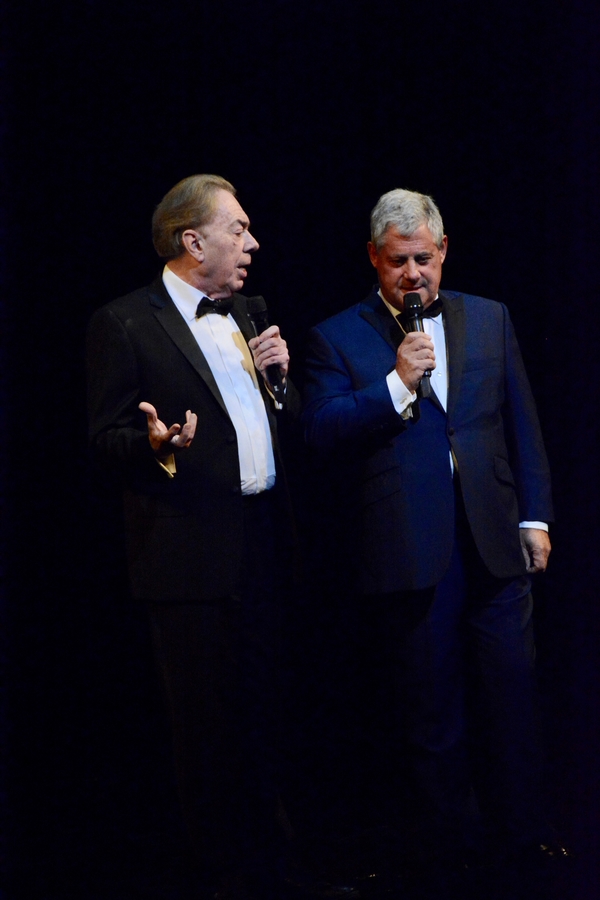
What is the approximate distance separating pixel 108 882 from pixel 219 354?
4.51 ft

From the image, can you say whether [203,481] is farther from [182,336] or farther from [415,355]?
[415,355]

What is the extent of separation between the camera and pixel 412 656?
264 centimetres

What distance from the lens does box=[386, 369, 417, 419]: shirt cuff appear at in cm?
252

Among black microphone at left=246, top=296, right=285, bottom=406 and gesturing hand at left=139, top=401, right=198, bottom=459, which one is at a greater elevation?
black microphone at left=246, top=296, right=285, bottom=406

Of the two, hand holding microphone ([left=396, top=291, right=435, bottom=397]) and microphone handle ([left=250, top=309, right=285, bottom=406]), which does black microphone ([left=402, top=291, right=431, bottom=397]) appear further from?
microphone handle ([left=250, top=309, right=285, bottom=406])

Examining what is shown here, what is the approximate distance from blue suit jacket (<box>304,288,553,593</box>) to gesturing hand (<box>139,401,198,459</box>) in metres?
0.43

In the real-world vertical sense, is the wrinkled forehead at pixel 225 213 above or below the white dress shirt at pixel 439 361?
above

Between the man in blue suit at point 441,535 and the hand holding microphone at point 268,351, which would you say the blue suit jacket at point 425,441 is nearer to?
the man in blue suit at point 441,535

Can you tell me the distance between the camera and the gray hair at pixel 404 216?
2646 millimetres

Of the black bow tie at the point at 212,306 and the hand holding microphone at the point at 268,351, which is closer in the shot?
the hand holding microphone at the point at 268,351

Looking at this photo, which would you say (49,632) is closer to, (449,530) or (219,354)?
(219,354)

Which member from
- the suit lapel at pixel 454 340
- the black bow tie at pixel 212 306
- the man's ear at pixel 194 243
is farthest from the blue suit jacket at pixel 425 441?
the man's ear at pixel 194 243

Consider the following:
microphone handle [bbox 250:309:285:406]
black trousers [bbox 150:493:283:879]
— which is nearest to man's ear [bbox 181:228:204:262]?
microphone handle [bbox 250:309:285:406]

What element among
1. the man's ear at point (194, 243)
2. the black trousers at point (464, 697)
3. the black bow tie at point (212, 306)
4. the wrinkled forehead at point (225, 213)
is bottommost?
the black trousers at point (464, 697)
